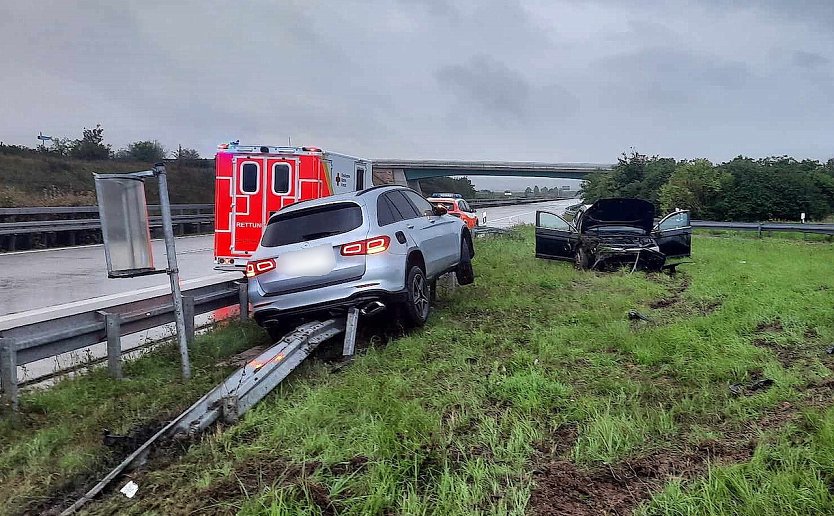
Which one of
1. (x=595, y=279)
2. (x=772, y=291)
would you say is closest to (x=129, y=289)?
(x=595, y=279)

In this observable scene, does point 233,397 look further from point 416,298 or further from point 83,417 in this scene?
point 416,298

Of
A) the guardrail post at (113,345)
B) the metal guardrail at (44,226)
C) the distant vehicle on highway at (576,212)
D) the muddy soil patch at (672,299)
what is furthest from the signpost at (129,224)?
the metal guardrail at (44,226)

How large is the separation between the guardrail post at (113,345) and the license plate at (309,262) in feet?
5.47

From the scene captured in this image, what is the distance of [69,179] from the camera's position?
1444 inches

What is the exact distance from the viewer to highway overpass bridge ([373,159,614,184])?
5953 cm

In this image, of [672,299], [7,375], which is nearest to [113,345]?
[7,375]

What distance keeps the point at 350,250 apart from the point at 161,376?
217 cm

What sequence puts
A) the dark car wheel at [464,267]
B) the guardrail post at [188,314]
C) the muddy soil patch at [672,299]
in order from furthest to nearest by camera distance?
the dark car wheel at [464,267]
the muddy soil patch at [672,299]
the guardrail post at [188,314]

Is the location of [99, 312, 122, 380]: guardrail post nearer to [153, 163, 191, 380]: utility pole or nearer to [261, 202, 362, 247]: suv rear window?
[153, 163, 191, 380]: utility pole

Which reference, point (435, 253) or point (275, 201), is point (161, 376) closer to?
point (435, 253)

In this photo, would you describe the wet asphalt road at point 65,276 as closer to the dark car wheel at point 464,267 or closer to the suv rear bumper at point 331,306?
the suv rear bumper at point 331,306

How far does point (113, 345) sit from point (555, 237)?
939cm

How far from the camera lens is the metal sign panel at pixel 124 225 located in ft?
17.1

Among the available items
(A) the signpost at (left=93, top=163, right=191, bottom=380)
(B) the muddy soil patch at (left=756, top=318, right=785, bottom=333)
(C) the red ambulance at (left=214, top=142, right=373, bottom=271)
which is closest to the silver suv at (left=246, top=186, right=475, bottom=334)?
(A) the signpost at (left=93, top=163, right=191, bottom=380)
